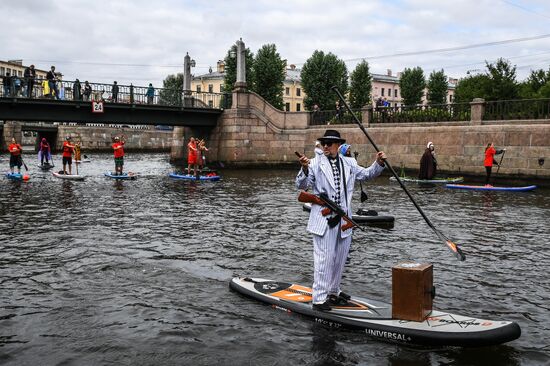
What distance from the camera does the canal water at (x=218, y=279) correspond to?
6.03m

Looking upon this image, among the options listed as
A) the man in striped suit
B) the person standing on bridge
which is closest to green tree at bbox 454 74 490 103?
the person standing on bridge

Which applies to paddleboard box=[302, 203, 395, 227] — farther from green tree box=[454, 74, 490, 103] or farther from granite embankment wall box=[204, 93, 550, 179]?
green tree box=[454, 74, 490, 103]

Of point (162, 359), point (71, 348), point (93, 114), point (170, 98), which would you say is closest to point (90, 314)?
point (71, 348)

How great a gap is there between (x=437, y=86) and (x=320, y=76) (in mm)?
24163

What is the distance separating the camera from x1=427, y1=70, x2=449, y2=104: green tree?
271 feet

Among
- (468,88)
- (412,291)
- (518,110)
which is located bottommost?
(412,291)

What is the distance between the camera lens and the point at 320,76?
219 ft

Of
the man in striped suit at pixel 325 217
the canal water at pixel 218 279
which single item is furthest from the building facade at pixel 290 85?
the man in striped suit at pixel 325 217

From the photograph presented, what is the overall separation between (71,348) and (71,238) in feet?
21.2

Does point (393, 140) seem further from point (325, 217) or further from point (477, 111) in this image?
point (325, 217)

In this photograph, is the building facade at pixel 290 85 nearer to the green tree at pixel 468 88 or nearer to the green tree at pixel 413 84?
the green tree at pixel 413 84

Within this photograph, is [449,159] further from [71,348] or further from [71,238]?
[71,348]

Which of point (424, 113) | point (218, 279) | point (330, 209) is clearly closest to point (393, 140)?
point (424, 113)

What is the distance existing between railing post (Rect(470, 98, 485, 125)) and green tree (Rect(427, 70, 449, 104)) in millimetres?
55595
